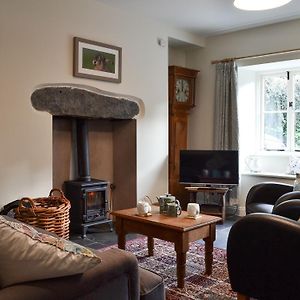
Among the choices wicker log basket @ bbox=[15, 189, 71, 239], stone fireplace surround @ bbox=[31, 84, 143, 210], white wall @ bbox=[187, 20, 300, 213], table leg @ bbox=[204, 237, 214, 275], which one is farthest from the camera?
white wall @ bbox=[187, 20, 300, 213]

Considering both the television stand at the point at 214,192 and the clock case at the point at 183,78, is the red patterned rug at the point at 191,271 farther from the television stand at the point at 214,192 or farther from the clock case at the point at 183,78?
the clock case at the point at 183,78

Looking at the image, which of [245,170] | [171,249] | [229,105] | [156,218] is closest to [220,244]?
[171,249]

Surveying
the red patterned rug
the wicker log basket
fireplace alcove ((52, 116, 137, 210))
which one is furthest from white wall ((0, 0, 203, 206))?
the red patterned rug

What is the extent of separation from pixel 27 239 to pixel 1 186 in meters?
2.27

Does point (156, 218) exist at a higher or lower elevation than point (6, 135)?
lower

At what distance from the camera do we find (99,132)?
16.1 ft

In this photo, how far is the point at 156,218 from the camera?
3.05 meters

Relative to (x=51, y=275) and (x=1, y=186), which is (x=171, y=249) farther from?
(x=51, y=275)

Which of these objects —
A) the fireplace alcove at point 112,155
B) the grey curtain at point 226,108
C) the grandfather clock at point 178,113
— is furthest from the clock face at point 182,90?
the fireplace alcove at point 112,155

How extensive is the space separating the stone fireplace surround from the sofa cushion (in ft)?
8.36

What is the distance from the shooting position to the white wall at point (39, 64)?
3529mm

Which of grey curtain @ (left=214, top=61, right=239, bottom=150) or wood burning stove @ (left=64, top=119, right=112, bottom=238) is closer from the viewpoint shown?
wood burning stove @ (left=64, top=119, right=112, bottom=238)

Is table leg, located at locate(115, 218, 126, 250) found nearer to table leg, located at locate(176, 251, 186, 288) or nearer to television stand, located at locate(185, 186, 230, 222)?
table leg, located at locate(176, 251, 186, 288)

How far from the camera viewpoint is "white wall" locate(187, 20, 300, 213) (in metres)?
4.95
